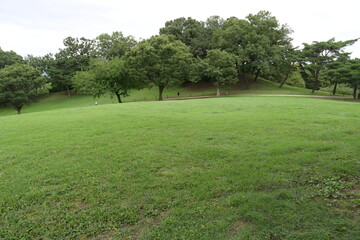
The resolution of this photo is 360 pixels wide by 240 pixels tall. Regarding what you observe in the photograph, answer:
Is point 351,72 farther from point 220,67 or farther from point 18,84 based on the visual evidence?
point 18,84

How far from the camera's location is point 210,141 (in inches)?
289

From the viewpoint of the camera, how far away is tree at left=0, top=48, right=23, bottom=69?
51222 mm

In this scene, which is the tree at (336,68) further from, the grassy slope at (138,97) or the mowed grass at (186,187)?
the mowed grass at (186,187)

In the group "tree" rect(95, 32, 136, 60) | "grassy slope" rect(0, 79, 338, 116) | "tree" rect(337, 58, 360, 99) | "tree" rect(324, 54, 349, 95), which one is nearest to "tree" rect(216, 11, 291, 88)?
"grassy slope" rect(0, 79, 338, 116)

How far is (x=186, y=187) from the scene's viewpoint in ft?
14.5

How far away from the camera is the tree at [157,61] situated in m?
34.1

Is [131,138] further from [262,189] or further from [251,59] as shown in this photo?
[251,59]

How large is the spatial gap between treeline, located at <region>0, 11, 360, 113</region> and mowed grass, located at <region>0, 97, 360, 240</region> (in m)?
27.9

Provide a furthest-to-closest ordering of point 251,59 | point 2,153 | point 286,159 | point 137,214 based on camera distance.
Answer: point 251,59 < point 2,153 < point 286,159 < point 137,214

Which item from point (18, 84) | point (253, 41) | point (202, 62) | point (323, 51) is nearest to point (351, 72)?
point (323, 51)

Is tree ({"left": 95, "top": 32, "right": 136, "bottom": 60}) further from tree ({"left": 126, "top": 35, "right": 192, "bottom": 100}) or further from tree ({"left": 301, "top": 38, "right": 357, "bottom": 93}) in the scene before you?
tree ({"left": 301, "top": 38, "right": 357, "bottom": 93})

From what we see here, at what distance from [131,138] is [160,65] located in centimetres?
2777

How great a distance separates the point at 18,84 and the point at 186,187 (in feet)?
152

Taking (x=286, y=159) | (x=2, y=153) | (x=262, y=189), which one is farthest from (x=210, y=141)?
(x=2, y=153)
